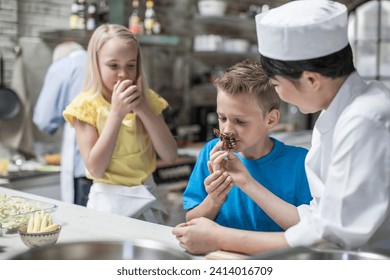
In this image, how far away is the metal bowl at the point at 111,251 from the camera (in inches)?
42.2

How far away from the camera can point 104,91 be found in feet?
6.54

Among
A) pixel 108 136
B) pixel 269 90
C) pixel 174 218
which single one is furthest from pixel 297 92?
pixel 174 218

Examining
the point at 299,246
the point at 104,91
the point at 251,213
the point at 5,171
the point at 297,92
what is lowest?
the point at 5,171

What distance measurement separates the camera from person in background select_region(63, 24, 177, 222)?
1.87 m

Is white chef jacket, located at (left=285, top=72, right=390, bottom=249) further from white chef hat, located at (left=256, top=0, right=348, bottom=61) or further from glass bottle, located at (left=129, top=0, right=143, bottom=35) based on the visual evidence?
glass bottle, located at (left=129, top=0, right=143, bottom=35)

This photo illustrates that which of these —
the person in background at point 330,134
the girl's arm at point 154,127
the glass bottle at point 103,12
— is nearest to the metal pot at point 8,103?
the glass bottle at point 103,12

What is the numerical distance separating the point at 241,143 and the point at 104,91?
70 centimetres

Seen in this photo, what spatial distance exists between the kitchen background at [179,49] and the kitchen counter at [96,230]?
1041mm

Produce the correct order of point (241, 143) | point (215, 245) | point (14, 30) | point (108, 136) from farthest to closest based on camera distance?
point (14, 30), point (108, 136), point (241, 143), point (215, 245)

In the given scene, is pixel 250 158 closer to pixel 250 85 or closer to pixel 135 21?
pixel 250 85

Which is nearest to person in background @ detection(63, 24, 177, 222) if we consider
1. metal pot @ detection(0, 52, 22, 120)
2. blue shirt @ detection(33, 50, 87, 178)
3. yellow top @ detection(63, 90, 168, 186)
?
yellow top @ detection(63, 90, 168, 186)

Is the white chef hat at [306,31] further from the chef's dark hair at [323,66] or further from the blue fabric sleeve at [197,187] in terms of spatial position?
the blue fabric sleeve at [197,187]

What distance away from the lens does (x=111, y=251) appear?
3.68 feet
